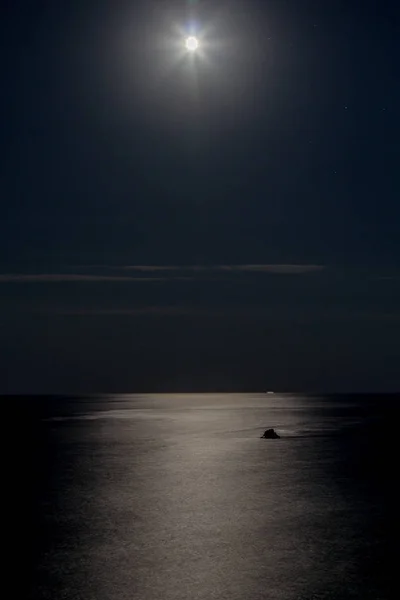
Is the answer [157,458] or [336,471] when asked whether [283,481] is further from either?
[157,458]

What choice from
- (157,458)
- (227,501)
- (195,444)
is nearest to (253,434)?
(195,444)

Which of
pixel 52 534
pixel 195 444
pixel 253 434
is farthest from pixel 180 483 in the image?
pixel 253 434

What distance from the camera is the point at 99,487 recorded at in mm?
72688

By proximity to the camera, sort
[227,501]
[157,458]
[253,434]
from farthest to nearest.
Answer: [253,434], [157,458], [227,501]

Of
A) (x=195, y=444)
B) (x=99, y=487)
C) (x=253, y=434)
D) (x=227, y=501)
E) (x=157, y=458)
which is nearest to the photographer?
(x=227, y=501)

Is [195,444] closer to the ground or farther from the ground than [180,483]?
closer to the ground

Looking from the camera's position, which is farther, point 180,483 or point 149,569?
point 180,483

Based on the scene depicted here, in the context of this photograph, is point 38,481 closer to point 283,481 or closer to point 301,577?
point 283,481

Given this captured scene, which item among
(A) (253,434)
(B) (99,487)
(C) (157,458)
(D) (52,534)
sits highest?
(D) (52,534)

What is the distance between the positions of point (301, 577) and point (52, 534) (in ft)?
58.4

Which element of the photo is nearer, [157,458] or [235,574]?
[235,574]

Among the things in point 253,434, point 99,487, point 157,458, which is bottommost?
point 253,434

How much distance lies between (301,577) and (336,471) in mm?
50162

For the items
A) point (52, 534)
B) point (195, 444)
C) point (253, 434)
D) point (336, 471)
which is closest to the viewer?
point (52, 534)
